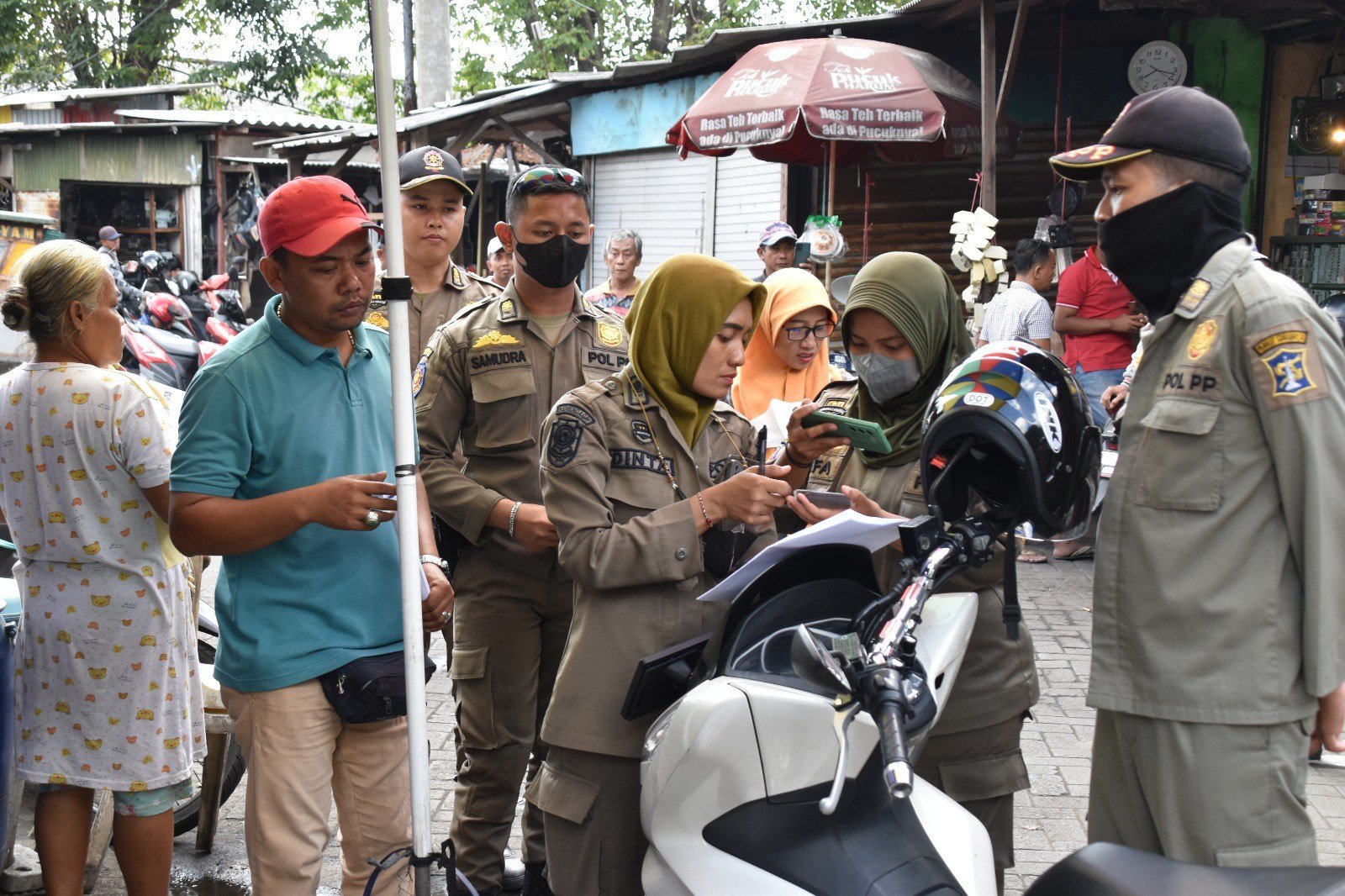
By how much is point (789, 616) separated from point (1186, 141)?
1246 millimetres

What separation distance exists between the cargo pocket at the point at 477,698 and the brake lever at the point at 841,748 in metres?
2.09

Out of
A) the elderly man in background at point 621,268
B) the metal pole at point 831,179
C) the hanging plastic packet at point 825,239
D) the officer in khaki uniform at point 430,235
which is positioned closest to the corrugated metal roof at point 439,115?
the metal pole at point 831,179

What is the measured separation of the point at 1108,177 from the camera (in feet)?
8.78

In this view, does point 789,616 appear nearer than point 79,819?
Yes

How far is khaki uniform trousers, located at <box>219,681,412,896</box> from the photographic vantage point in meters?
2.91

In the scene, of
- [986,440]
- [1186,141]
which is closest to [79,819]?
[986,440]

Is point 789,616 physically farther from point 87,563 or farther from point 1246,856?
point 87,563

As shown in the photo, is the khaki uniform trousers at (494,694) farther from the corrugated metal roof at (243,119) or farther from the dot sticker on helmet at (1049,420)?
the corrugated metal roof at (243,119)

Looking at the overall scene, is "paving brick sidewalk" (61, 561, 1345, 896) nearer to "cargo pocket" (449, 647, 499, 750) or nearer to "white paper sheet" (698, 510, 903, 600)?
"cargo pocket" (449, 647, 499, 750)

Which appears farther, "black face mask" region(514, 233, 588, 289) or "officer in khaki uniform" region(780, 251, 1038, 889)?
"black face mask" region(514, 233, 588, 289)

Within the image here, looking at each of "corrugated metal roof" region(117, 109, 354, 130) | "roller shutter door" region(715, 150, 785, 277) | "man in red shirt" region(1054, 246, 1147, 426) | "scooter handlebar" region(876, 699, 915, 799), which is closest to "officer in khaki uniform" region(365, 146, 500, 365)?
"scooter handlebar" region(876, 699, 915, 799)

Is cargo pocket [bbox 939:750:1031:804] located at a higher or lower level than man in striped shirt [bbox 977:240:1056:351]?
lower

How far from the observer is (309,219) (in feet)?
9.48

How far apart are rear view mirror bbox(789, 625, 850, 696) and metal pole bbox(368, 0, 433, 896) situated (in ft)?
3.37
